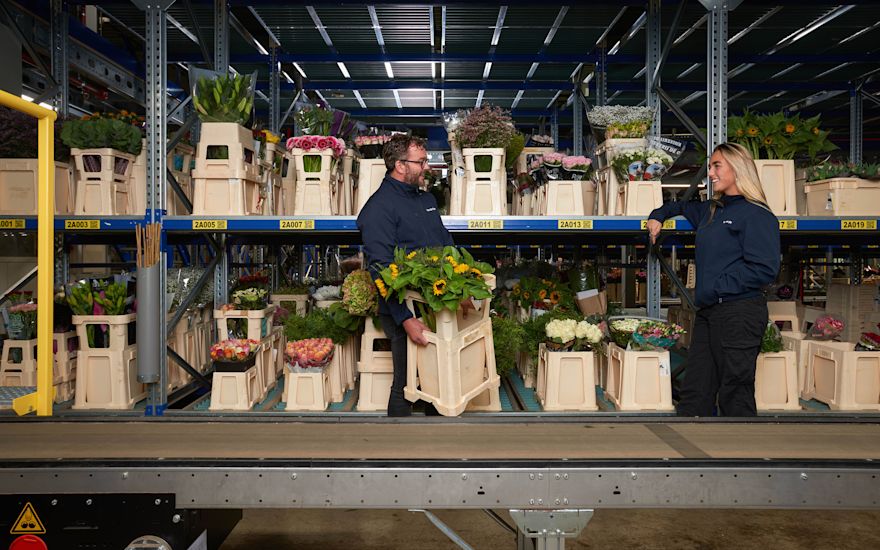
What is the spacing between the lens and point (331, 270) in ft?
33.4

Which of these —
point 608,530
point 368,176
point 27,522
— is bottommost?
point 608,530

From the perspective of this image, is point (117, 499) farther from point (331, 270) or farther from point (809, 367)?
point (331, 270)

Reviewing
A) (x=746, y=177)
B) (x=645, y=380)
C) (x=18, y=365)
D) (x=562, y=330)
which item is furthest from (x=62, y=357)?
(x=746, y=177)

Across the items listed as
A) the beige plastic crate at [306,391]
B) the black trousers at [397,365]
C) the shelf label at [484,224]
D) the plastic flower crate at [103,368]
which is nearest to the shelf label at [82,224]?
the plastic flower crate at [103,368]

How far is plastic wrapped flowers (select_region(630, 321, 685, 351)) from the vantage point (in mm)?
4371

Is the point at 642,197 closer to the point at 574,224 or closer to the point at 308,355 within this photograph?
the point at 574,224

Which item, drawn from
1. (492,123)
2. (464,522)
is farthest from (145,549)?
(492,123)

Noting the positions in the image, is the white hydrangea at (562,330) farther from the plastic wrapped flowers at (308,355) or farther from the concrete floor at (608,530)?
the plastic wrapped flowers at (308,355)

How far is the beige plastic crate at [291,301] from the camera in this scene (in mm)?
5875

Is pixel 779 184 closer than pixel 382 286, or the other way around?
pixel 382 286

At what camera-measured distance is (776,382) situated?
4.43m

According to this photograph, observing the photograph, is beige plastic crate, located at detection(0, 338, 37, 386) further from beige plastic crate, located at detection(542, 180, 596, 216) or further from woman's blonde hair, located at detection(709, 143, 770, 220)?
woman's blonde hair, located at detection(709, 143, 770, 220)

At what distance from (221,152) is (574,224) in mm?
2553

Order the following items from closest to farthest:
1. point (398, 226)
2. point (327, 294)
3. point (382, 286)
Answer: point (382, 286) → point (398, 226) → point (327, 294)
